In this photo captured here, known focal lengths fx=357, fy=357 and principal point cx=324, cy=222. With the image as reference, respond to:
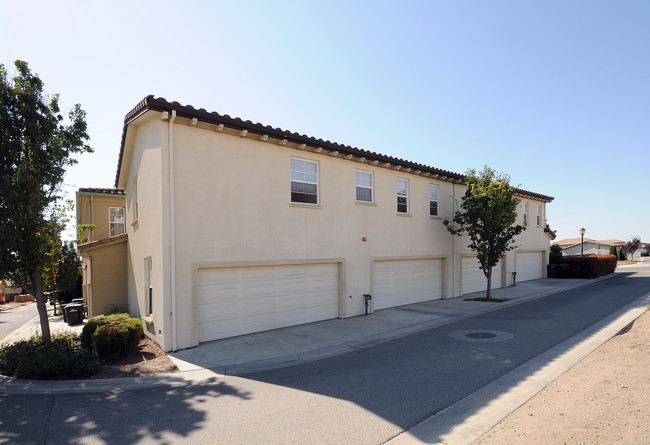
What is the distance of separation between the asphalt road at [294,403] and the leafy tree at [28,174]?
331 cm

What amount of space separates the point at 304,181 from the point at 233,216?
283cm

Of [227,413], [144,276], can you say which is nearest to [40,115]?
[144,276]

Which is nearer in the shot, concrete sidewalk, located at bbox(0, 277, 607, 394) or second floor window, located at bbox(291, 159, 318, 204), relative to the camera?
concrete sidewalk, located at bbox(0, 277, 607, 394)

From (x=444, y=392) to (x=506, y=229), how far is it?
12.6 metres

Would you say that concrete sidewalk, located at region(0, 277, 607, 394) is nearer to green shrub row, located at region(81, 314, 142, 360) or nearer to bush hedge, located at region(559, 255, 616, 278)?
green shrub row, located at region(81, 314, 142, 360)

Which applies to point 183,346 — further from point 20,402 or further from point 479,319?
point 479,319

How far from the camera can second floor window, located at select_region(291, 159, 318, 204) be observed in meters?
11.3

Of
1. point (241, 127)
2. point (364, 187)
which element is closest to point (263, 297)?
point (241, 127)

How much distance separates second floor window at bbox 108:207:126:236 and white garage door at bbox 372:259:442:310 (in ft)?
43.4

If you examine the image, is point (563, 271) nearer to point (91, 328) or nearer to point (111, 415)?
point (91, 328)

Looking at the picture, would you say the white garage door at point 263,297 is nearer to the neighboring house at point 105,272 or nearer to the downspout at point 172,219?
the downspout at point 172,219

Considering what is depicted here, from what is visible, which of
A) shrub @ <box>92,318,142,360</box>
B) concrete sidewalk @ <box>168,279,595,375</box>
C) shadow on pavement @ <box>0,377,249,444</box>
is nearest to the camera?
shadow on pavement @ <box>0,377,249,444</box>

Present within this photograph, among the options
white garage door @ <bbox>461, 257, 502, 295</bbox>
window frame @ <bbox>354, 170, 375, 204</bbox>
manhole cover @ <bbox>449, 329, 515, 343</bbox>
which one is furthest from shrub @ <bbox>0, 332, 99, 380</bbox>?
white garage door @ <bbox>461, 257, 502, 295</bbox>

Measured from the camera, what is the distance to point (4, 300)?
31281 mm
